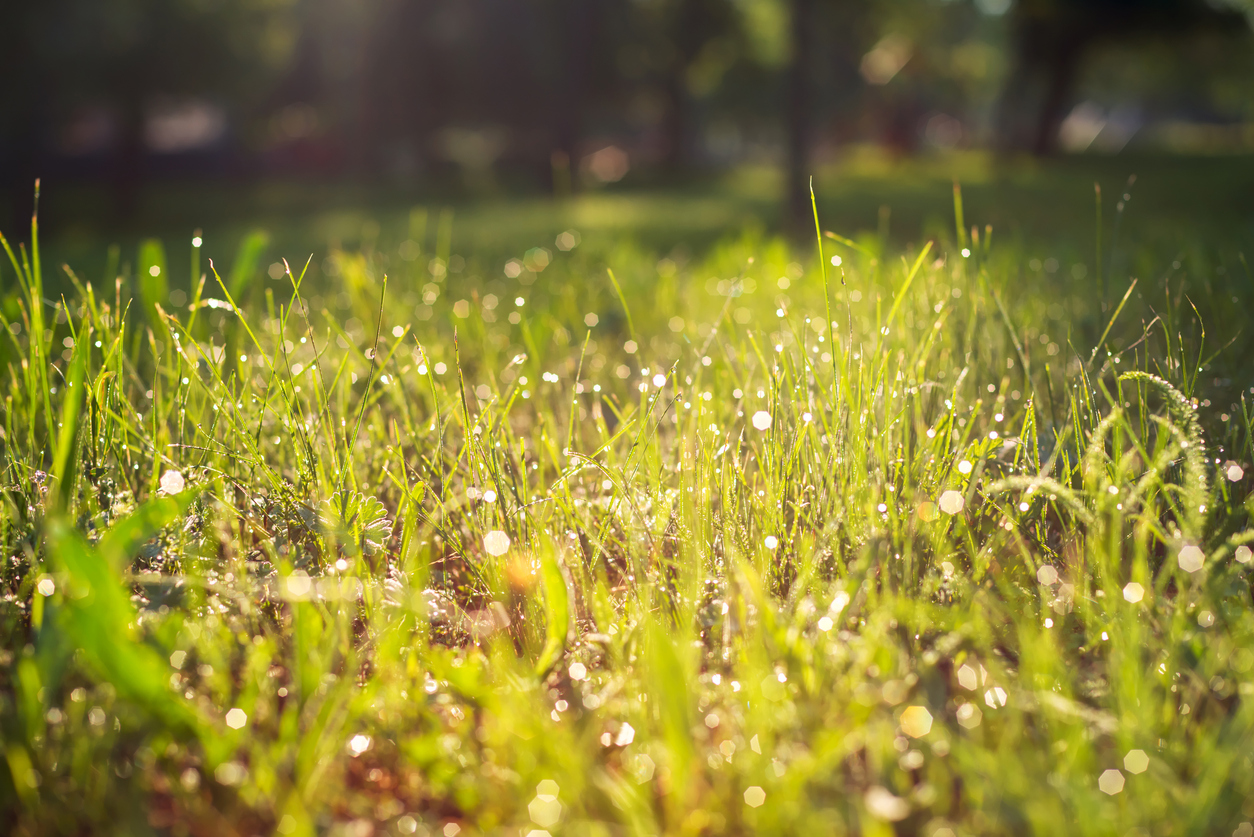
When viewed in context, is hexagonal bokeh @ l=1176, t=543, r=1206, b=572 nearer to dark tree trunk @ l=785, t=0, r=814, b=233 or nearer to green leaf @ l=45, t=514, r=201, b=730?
green leaf @ l=45, t=514, r=201, b=730

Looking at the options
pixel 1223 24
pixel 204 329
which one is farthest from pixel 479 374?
pixel 1223 24

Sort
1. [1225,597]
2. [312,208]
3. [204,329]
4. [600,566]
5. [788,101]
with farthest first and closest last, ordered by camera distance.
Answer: [312,208], [788,101], [204,329], [600,566], [1225,597]

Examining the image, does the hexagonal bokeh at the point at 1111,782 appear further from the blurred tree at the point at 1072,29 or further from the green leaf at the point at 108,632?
the blurred tree at the point at 1072,29

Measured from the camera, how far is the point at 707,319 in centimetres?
271

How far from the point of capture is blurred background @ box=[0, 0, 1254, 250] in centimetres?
1250

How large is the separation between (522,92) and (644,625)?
24455 millimetres

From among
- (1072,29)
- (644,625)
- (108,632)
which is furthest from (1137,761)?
(1072,29)

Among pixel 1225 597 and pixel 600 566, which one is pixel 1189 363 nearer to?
pixel 1225 597

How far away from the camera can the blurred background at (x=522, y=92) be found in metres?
12.5

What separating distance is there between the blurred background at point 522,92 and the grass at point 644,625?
21.8 feet

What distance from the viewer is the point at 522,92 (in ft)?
76.1

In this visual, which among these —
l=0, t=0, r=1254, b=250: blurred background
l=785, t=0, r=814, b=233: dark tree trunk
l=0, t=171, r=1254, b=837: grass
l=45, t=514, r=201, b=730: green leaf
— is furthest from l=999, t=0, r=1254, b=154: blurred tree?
l=45, t=514, r=201, b=730: green leaf

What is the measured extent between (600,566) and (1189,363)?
1.24 metres

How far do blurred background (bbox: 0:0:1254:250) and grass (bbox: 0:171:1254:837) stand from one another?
6.66m
